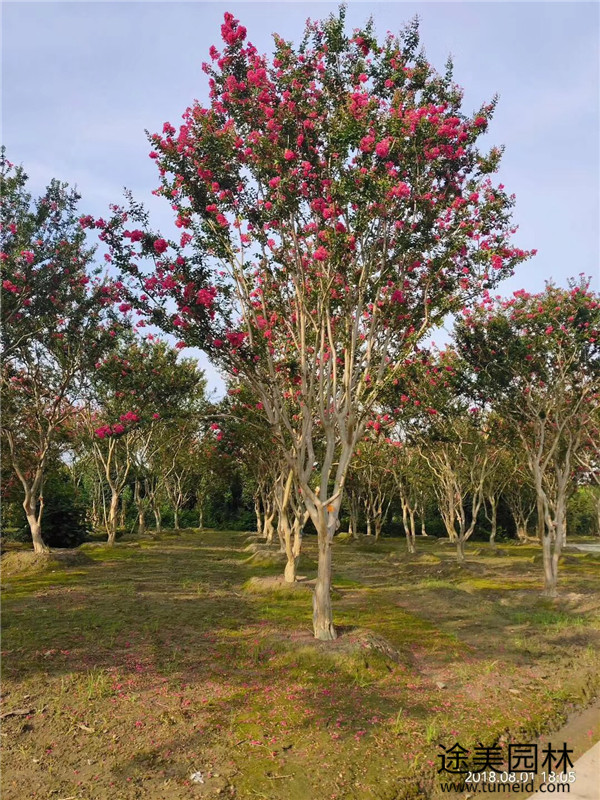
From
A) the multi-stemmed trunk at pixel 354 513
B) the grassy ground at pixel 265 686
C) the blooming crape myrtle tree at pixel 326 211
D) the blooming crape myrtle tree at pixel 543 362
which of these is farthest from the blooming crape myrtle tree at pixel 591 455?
the multi-stemmed trunk at pixel 354 513

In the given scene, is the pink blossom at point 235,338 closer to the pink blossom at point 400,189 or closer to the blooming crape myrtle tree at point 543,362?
the pink blossom at point 400,189

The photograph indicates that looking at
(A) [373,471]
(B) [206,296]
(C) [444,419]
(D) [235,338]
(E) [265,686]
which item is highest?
(B) [206,296]

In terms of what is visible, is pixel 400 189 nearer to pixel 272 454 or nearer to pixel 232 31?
pixel 232 31

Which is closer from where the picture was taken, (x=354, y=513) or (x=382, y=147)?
(x=382, y=147)

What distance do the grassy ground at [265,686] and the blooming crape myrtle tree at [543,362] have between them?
4.90 metres

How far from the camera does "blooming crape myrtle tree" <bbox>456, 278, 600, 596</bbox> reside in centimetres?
1947

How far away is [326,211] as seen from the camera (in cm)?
1160

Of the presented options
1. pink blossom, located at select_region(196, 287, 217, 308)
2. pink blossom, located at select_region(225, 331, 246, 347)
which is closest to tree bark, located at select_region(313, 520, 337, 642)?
pink blossom, located at select_region(225, 331, 246, 347)

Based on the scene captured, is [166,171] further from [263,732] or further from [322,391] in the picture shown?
[263,732]

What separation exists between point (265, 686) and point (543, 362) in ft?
51.8

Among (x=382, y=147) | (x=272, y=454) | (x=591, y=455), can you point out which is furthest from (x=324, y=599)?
(x=591, y=455)

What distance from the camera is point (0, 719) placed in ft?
26.7

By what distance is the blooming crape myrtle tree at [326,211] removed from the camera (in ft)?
39.3

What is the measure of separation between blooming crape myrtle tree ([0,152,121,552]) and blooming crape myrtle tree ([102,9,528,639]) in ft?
13.0
